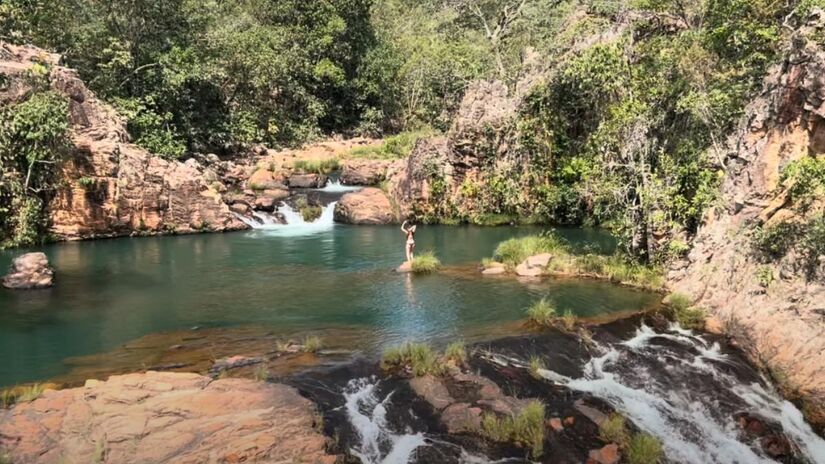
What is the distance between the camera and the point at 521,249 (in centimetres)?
2444

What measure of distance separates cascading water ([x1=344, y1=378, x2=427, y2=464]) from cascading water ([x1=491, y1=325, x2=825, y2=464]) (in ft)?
10.7

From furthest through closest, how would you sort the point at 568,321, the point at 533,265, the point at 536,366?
1. the point at 533,265
2. the point at 568,321
3. the point at 536,366

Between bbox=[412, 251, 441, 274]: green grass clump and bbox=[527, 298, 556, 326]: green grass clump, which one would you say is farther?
bbox=[412, 251, 441, 274]: green grass clump

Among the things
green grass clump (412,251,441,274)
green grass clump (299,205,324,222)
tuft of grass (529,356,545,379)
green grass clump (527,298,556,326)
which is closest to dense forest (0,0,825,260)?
green grass clump (527,298,556,326)

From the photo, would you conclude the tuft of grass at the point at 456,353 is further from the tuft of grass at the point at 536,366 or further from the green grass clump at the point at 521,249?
the green grass clump at the point at 521,249

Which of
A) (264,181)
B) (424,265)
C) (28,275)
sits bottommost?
(28,275)

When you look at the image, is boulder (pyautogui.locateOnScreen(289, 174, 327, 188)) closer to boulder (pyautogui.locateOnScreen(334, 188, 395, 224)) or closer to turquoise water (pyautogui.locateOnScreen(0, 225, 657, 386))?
boulder (pyautogui.locateOnScreen(334, 188, 395, 224))

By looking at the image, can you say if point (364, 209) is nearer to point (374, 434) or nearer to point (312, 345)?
point (312, 345)

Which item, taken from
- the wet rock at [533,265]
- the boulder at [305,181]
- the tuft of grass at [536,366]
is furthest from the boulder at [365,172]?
the tuft of grass at [536,366]

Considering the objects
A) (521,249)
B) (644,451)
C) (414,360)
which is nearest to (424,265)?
(521,249)

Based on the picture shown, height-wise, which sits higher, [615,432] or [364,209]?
[364,209]

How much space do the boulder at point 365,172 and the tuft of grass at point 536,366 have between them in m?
30.0

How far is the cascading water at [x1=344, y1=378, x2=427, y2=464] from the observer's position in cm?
1001

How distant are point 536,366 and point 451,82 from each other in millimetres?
42648
